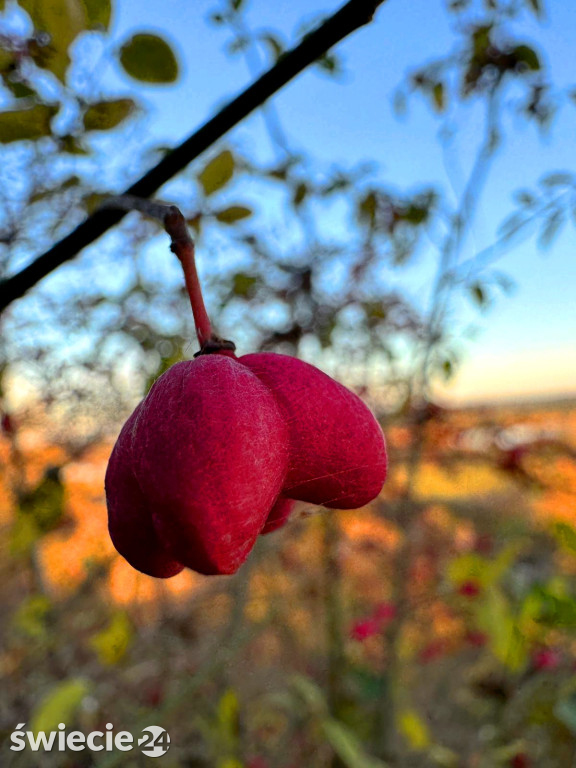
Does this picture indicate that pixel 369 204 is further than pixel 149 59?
Yes

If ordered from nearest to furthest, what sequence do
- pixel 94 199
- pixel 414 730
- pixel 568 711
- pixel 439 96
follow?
1. pixel 94 199
2. pixel 568 711
3. pixel 439 96
4. pixel 414 730

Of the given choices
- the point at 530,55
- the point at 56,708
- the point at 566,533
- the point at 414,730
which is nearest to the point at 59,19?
the point at 566,533

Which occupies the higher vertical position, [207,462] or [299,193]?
[299,193]

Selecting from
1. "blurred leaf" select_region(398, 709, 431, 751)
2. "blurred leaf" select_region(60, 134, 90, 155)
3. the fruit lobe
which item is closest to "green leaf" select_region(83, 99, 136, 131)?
"blurred leaf" select_region(60, 134, 90, 155)

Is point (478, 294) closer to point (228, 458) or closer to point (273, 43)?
point (273, 43)

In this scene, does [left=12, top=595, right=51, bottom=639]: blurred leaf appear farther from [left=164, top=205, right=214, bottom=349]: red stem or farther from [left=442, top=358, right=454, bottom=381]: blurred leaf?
[left=164, top=205, right=214, bottom=349]: red stem

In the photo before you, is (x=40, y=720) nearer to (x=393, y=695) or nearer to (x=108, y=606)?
(x=393, y=695)

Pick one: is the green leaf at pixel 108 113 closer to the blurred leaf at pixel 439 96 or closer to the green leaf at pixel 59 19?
the green leaf at pixel 59 19

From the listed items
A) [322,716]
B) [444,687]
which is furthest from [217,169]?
[444,687]

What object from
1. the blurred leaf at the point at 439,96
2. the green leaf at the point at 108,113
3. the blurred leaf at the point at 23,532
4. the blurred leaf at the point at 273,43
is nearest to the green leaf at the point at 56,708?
the blurred leaf at the point at 23,532
